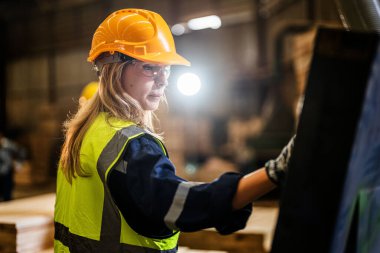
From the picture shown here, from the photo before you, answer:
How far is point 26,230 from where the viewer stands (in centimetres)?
309

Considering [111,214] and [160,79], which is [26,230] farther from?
[160,79]

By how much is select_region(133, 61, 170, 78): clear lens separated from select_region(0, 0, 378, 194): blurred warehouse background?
5271 millimetres

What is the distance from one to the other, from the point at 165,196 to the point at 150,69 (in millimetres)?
704

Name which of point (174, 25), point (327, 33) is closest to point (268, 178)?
point (327, 33)

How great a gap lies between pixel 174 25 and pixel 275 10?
18.1 ft

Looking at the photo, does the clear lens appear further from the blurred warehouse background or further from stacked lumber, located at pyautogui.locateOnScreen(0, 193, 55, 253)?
the blurred warehouse background

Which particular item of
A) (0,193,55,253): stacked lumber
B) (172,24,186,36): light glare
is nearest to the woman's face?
(0,193,55,253): stacked lumber

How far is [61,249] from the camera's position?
1998 mm

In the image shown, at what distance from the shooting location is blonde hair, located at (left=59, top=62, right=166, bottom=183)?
1.85 meters

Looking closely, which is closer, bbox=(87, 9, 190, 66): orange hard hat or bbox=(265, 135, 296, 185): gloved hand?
bbox=(265, 135, 296, 185): gloved hand

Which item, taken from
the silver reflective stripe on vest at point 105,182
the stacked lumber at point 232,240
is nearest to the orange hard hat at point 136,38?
the silver reflective stripe on vest at point 105,182

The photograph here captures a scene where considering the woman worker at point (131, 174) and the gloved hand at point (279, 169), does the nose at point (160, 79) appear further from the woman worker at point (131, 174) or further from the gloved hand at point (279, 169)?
the gloved hand at point (279, 169)

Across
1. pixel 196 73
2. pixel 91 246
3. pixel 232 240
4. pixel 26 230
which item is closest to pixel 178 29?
pixel 196 73

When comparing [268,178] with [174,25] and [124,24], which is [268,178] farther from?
[174,25]
